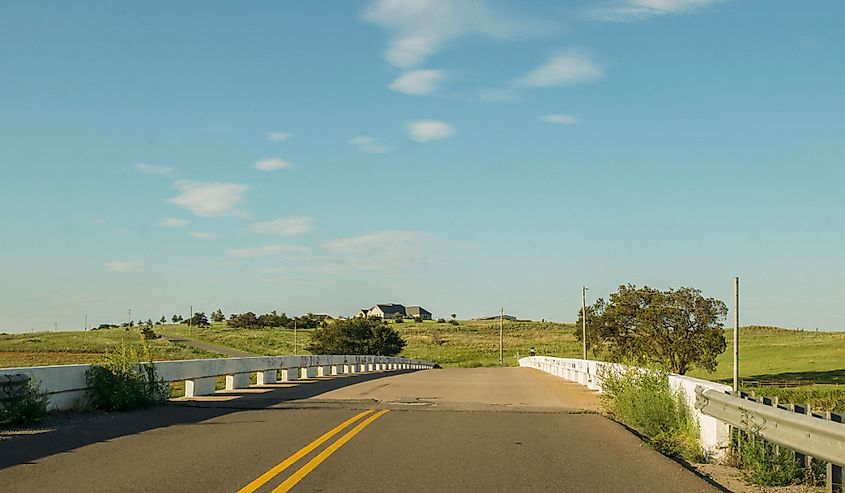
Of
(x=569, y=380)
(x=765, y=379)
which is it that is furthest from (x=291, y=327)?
(x=569, y=380)

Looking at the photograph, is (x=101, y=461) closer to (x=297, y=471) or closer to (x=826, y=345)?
Result: (x=297, y=471)

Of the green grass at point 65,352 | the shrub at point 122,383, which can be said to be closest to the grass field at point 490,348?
the green grass at point 65,352

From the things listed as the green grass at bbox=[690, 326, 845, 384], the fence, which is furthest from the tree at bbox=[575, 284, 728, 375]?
the fence

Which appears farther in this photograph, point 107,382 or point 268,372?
point 268,372

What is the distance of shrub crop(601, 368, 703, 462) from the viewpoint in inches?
510

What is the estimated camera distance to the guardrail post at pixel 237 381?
25297 mm

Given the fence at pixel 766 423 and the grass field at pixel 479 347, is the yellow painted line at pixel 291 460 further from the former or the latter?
the grass field at pixel 479 347

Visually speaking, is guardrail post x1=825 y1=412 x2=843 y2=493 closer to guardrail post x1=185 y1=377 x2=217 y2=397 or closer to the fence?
the fence

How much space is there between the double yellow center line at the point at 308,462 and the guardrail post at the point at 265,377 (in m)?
13.2

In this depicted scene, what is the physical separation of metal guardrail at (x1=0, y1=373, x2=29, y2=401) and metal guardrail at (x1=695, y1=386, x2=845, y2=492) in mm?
10114

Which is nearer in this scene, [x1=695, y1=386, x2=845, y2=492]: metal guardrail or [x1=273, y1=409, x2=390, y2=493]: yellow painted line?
[x1=695, y1=386, x2=845, y2=492]: metal guardrail

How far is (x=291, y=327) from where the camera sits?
632ft

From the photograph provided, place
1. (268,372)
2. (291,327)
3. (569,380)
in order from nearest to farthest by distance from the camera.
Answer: (268,372), (569,380), (291,327)

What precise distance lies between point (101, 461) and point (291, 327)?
18382 centimetres
